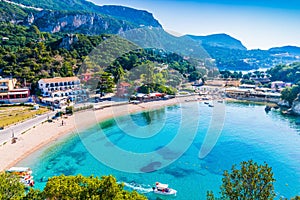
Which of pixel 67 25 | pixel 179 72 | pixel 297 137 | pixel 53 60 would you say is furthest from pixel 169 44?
pixel 297 137

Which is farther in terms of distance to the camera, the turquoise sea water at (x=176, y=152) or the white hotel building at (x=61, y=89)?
the white hotel building at (x=61, y=89)

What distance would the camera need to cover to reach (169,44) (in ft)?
268

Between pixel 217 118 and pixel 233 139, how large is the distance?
8315 millimetres

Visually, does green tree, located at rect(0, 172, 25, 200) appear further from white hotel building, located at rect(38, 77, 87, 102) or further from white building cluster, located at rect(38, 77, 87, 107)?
white hotel building, located at rect(38, 77, 87, 102)

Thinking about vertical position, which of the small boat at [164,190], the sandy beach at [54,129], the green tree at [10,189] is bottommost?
the small boat at [164,190]

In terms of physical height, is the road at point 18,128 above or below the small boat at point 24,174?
above

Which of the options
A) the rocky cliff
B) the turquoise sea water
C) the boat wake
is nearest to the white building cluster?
the turquoise sea water

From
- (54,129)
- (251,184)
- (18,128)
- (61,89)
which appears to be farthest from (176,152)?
(61,89)

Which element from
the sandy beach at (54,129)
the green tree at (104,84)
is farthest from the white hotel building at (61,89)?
the sandy beach at (54,129)

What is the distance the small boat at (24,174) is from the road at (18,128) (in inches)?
193

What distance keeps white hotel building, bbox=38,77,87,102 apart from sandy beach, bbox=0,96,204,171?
16.1ft

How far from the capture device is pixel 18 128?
76.9 feet

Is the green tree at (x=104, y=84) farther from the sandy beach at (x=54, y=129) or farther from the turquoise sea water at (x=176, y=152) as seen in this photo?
the turquoise sea water at (x=176, y=152)

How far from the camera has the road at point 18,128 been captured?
21.5 metres
